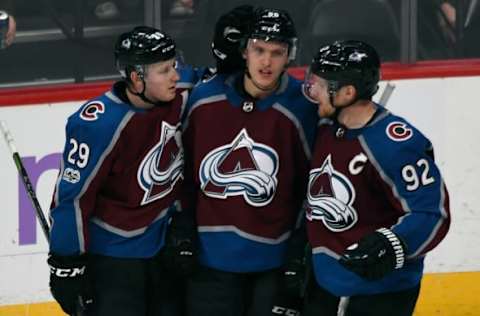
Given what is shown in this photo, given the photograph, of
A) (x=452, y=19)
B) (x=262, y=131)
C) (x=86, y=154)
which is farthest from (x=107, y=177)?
(x=452, y=19)

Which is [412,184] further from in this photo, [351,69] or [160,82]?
[160,82]

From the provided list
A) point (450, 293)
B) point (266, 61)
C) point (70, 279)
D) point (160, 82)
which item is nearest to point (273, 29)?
point (266, 61)

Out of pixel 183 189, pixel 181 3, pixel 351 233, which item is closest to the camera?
pixel 351 233

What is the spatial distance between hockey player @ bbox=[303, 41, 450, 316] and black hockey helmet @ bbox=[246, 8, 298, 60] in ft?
0.42

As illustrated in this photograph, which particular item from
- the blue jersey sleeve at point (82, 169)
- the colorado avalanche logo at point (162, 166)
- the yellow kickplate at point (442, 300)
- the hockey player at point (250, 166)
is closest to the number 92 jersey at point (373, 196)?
the hockey player at point (250, 166)

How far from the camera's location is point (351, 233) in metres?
4.11

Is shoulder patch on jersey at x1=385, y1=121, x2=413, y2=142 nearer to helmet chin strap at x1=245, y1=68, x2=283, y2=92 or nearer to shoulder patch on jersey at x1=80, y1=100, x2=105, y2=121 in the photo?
helmet chin strap at x1=245, y1=68, x2=283, y2=92

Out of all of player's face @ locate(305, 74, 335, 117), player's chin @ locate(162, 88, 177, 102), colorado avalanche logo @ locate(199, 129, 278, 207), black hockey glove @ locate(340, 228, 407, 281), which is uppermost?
player's face @ locate(305, 74, 335, 117)

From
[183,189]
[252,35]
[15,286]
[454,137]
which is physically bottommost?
[15,286]

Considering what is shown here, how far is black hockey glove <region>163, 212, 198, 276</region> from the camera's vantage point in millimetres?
4285

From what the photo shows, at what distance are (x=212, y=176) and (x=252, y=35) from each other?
39 cm

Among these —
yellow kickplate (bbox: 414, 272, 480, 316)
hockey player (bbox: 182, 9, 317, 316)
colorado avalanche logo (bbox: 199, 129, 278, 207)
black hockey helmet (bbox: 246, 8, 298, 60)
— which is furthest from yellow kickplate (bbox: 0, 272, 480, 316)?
black hockey helmet (bbox: 246, 8, 298, 60)

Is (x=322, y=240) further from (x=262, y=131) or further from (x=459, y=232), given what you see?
(x=459, y=232)

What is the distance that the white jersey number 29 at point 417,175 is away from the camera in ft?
13.1
